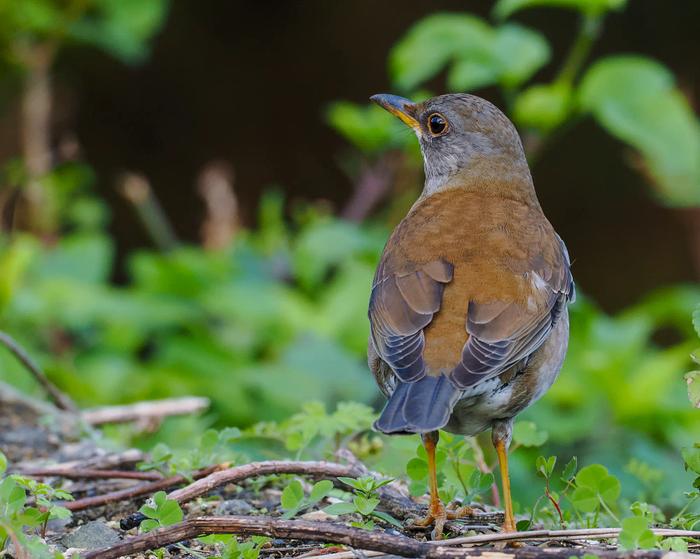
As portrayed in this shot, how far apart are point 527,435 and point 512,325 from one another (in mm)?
482

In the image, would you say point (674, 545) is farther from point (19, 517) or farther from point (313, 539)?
point (19, 517)

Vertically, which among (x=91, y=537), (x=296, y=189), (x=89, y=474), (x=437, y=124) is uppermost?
(x=296, y=189)

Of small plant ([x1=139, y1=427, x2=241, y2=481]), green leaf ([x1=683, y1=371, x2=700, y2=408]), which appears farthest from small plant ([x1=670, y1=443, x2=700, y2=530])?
small plant ([x1=139, y1=427, x2=241, y2=481])

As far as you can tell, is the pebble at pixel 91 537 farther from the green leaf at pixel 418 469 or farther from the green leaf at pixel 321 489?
the green leaf at pixel 418 469

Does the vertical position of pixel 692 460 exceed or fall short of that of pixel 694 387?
it falls short

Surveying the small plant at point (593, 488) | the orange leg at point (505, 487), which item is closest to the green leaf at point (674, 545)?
the small plant at point (593, 488)

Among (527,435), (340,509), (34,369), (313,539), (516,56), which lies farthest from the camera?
(516,56)

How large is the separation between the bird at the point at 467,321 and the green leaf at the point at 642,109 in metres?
1.86

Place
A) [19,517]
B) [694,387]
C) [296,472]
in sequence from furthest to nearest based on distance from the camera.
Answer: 1. [296,472]
2. [694,387]
3. [19,517]

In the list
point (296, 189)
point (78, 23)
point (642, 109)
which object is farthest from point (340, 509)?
point (296, 189)

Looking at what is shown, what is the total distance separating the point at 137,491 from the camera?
386cm

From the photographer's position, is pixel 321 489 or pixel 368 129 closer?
pixel 321 489

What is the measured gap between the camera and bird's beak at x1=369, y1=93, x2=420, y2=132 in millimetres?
5026

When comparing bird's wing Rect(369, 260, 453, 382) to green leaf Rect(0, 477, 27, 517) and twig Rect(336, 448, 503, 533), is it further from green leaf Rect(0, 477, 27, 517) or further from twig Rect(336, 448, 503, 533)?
green leaf Rect(0, 477, 27, 517)
